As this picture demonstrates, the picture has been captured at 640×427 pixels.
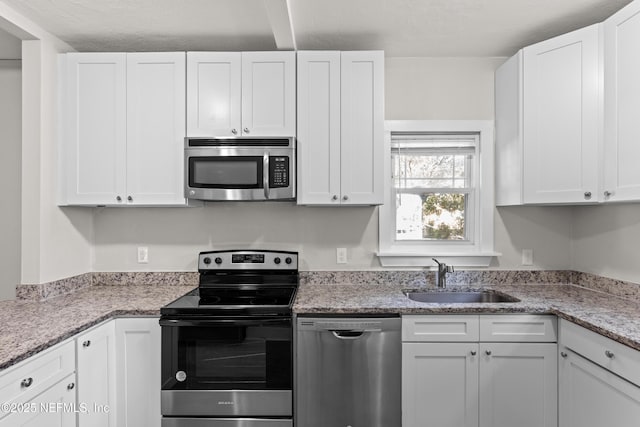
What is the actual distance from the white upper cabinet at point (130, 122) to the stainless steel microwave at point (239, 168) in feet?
0.36

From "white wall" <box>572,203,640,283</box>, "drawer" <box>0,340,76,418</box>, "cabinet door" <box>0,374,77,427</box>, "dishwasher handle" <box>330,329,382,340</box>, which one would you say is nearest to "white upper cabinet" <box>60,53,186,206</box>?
"drawer" <box>0,340,76,418</box>

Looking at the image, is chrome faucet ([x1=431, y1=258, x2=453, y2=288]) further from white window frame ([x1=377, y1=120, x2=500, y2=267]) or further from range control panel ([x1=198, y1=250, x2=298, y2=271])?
range control panel ([x1=198, y1=250, x2=298, y2=271])

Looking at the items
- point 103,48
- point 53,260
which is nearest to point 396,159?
point 103,48

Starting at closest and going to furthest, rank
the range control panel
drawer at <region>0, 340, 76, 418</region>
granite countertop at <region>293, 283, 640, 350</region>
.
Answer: drawer at <region>0, 340, 76, 418</region> < granite countertop at <region>293, 283, 640, 350</region> < the range control panel

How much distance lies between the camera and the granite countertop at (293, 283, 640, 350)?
170 centimetres

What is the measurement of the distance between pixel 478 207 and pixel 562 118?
0.77 meters

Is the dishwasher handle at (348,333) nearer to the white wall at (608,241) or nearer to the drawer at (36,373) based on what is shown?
the drawer at (36,373)

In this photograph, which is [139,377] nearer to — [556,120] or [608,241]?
[556,120]

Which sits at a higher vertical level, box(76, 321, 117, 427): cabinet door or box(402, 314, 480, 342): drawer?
box(402, 314, 480, 342): drawer

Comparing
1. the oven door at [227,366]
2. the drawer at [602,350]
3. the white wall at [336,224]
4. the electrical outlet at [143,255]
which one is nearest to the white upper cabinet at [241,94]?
the white wall at [336,224]

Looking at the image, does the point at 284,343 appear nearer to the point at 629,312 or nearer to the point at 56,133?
the point at 629,312

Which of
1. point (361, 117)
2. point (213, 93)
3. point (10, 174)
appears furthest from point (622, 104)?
point (10, 174)

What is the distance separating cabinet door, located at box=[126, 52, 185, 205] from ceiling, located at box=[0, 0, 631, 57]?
0.58 feet

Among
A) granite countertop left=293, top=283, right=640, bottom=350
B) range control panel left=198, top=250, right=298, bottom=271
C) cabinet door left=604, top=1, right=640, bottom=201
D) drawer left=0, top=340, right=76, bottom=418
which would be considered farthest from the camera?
range control panel left=198, top=250, right=298, bottom=271
